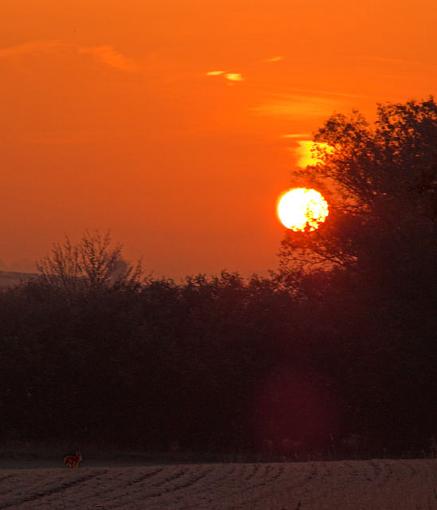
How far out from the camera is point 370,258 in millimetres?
33844

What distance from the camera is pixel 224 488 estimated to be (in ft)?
52.5

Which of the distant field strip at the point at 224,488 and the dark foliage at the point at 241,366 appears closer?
the distant field strip at the point at 224,488

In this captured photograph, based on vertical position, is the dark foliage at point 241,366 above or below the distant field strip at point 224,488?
above

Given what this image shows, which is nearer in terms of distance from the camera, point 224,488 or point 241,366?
point 224,488

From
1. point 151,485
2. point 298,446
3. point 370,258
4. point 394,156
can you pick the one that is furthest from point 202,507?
point 394,156

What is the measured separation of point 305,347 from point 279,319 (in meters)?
1.19

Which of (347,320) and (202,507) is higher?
(347,320)

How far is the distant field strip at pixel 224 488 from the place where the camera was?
551 inches

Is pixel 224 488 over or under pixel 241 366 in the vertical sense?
under

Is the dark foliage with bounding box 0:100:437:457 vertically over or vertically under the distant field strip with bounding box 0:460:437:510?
over

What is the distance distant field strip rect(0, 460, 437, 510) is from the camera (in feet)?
45.9

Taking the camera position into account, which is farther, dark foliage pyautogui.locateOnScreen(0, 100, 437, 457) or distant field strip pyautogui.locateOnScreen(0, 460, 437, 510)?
dark foliage pyautogui.locateOnScreen(0, 100, 437, 457)

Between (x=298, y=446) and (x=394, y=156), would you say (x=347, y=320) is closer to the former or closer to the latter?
(x=298, y=446)

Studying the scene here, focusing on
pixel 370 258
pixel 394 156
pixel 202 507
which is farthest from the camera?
pixel 394 156
